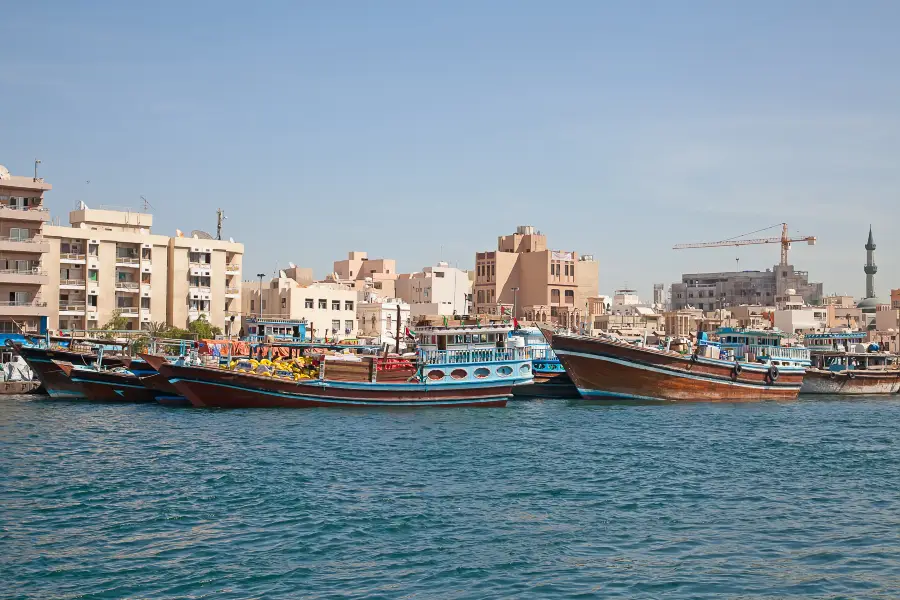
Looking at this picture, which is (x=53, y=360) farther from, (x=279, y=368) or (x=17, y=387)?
(x=279, y=368)

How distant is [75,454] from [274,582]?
49.9 ft

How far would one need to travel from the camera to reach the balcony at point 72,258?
215 ft

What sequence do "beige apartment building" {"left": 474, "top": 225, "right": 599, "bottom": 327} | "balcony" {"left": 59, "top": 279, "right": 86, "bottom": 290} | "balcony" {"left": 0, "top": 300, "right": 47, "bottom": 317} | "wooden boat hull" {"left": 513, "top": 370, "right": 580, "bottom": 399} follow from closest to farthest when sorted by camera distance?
"wooden boat hull" {"left": 513, "top": 370, "right": 580, "bottom": 399}
"balcony" {"left": 0, "top": 300, "right": 47, "bottom": 317}
"balcony" {"left": 59, "top": 279, "right": 86, "bottom": 290}
"beige apartment building" {"left": 474, "top": 225, "right": 599, "bottom": 327}

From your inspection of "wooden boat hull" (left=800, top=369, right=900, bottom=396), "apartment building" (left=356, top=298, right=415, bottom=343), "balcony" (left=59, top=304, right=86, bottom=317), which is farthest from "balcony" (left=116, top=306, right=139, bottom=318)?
"wooden boat hull" (left=800, top=369, right=900, bottom=396)

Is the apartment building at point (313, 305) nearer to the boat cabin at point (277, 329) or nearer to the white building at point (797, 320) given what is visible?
the boat cabin at point (277, 329)

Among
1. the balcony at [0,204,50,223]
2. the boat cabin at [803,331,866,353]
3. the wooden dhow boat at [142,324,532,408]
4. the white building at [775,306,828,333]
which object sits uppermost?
the balcony at [0,204,50,223]

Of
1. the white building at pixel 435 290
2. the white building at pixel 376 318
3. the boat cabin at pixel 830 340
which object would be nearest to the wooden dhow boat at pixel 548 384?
the boat cabin at pixel 830 340

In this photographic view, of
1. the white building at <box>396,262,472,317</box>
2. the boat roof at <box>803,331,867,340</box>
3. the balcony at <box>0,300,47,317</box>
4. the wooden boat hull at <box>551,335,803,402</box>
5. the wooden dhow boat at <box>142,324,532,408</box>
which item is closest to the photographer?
the wooden dhow boat at <box>142,324,532,408</box>

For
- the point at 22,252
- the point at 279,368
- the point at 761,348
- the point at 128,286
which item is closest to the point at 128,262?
the point at 128,286

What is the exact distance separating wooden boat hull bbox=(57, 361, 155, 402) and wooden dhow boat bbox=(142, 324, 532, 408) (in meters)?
4.31

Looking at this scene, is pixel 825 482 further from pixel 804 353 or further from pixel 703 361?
pixel 804 353

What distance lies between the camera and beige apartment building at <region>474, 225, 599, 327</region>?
4377 inches

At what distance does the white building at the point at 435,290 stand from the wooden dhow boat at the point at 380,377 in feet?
169

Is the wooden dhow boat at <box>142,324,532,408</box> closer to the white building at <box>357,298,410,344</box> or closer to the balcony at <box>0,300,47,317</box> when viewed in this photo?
the balcony at <box>0,300,47,317</box>
